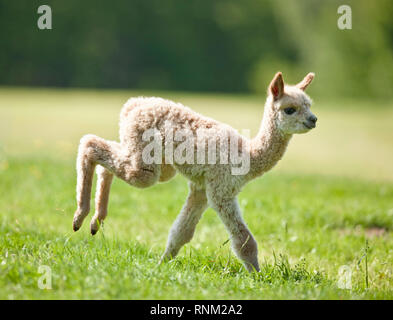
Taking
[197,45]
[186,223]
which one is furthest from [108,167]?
[197,45]

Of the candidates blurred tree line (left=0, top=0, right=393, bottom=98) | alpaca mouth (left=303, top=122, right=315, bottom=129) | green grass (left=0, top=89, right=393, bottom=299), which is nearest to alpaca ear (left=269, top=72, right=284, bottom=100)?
alpaca mouth (left=303, top=122, right=315, bottom=129)

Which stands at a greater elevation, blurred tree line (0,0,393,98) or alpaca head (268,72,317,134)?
blurred tree line (0,0,393,98)

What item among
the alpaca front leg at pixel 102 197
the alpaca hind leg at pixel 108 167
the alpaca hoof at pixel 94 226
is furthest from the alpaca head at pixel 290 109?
the alpaca hoof at pixel 94 226

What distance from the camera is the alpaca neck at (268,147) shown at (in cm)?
505

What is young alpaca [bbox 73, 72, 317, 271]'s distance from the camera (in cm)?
497

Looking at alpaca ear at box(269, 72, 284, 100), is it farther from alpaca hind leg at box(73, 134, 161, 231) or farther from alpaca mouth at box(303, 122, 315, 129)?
alpaca hind leg at box(73, 134, 161, 231)

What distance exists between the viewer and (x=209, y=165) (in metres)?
5.02

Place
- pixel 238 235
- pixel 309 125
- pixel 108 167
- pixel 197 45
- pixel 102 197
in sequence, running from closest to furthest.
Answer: pixel 309 125 → pixel 238 235 → pixel 108 167 → pixel 102 197 → pixel 197 45

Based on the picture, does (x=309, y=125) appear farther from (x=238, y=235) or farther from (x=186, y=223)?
(x=186, y=223)

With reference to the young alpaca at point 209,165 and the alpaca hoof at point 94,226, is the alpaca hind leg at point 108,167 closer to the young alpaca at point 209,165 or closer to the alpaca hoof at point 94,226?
the young alpaca at point 209,165

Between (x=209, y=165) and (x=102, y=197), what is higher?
(x=209, y=165)

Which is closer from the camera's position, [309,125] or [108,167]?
[309,125]

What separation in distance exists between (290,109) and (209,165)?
875mm
